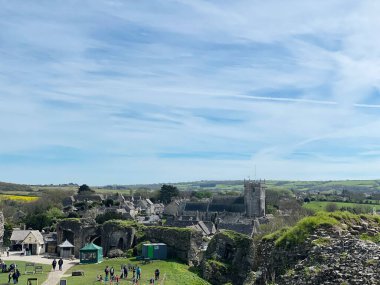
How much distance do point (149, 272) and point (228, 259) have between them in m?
6.02

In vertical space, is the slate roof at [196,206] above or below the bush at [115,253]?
above

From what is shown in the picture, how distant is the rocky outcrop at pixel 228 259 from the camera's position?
33.5 m

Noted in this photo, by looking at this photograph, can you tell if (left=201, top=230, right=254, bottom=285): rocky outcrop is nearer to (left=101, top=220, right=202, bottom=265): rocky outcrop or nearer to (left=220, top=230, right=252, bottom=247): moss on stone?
(left=220, top=230, right=252, bottom=247): moss on stone

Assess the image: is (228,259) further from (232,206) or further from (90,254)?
(232,206)

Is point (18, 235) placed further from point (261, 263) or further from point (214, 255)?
point (261, 263)

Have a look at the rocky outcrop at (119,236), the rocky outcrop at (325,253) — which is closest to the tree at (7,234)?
the rocky outcrop at (119,236)

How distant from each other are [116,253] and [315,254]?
3472cm

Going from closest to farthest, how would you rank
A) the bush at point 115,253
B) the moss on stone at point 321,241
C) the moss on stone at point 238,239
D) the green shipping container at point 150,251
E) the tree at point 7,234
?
the moss on stone at point 321,241 → the moss on stone at point 238,239 → the green shipping container at point 150,251 → the bush at point 115,253 → the tree at point 7,234

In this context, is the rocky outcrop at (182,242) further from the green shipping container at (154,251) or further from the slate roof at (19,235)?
the slate roof at (19,235)

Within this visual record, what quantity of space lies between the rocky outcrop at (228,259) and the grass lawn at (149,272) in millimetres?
1295

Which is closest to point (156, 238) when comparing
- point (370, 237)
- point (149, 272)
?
point (149, 272)

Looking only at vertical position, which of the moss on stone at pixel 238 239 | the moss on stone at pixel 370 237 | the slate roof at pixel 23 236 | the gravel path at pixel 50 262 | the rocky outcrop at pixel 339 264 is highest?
the moss on stone at pixel 370 237

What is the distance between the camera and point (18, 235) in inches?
2221

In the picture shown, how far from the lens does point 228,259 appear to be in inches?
1382
